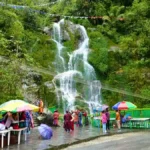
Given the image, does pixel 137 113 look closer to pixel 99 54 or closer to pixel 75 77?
pixel 75 77

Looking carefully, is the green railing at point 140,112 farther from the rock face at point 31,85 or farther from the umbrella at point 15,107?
the umbrella at point 15,107

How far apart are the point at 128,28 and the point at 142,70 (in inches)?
372

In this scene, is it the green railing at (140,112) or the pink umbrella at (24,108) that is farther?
the green railing at (140,112)

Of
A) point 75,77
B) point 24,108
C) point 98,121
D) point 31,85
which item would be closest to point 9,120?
point 24,108

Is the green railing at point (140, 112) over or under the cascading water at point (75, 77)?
under

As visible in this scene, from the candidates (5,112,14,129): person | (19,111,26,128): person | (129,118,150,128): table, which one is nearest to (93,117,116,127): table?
(129,118,150,128): table

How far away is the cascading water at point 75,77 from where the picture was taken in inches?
1172

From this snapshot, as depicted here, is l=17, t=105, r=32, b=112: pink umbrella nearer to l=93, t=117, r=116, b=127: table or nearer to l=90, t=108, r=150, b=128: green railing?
l=93, t=117, r=116, b=127: table

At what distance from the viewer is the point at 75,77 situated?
3212cm

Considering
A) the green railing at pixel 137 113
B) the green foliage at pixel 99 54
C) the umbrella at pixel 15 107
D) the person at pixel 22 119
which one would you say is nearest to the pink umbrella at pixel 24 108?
the umbrella at pixel 15 107

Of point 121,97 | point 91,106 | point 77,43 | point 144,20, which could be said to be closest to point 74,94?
point 91,106

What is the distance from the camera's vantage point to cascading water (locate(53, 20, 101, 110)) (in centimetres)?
2978

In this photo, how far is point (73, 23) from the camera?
41562 millimetres

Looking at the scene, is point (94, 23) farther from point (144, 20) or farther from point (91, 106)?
point (91, 106)
